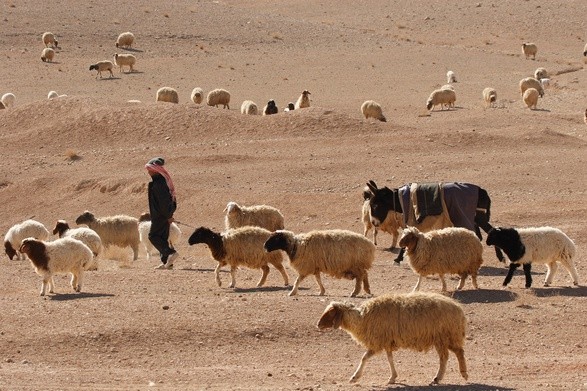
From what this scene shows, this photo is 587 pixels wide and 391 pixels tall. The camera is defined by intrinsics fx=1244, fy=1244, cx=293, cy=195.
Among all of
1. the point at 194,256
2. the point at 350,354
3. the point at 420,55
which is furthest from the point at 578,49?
A: the point at 350,354

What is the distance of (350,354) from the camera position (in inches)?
557

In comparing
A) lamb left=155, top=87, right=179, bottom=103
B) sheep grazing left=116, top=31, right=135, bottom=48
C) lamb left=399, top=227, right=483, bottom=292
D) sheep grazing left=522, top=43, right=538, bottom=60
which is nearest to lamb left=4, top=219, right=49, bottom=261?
lamb left=399, top=227, right=483, bottom=292

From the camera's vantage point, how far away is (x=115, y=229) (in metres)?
22.2

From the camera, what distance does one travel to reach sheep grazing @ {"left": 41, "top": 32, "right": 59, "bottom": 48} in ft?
181

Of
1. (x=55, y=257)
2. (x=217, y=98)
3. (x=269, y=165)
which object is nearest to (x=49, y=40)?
(x=217, y=98)

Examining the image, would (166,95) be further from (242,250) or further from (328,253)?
(328,253)

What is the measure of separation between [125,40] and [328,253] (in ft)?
134

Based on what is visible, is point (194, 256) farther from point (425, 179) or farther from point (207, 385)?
point (207, 385)

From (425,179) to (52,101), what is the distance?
13.1 meters

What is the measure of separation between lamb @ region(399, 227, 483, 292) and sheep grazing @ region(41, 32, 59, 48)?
133 feet

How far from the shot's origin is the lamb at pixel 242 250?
17844 mm

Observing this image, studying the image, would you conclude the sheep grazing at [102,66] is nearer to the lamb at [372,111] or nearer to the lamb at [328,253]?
the lamb at [372,111]

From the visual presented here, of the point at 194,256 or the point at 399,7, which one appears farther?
the point at 399,7

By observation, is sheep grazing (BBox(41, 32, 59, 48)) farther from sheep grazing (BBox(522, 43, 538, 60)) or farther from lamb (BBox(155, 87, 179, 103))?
sheep grazing (BBox(522, 43, 538, 60))
